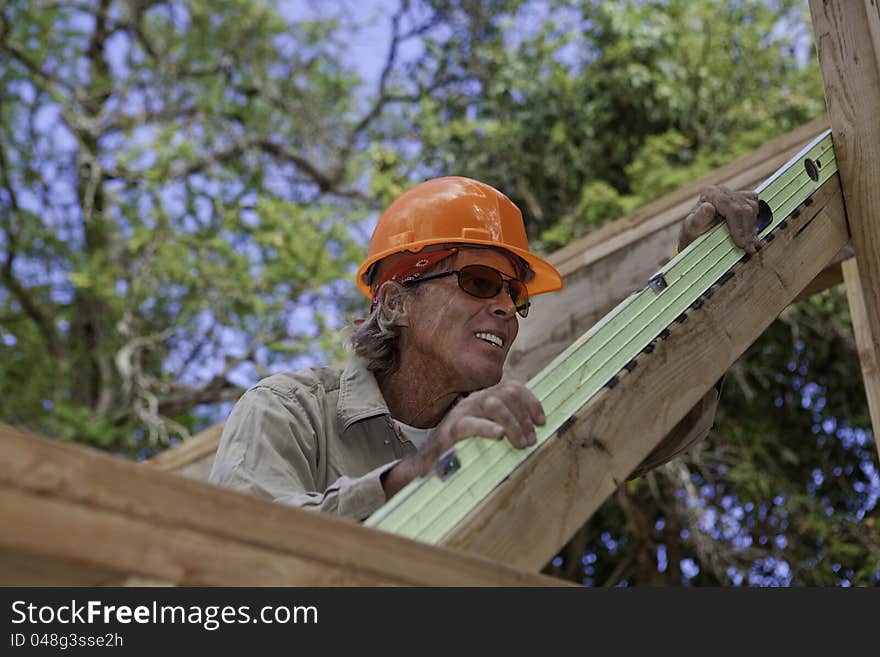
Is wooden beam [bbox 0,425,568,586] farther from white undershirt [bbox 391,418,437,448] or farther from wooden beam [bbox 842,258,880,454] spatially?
wooden beam [bbox 842,258,880,454]

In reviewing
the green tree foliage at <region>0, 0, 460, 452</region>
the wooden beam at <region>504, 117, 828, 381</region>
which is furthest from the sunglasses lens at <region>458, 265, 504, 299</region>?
the green tree foliage at <region>0, 0, 460, 452</region>

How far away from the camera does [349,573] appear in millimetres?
985

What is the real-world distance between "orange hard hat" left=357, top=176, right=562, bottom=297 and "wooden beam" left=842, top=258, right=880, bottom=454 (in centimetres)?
78

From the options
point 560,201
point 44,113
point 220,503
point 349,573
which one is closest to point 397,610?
point 349,573

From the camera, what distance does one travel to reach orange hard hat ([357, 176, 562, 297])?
102 inches

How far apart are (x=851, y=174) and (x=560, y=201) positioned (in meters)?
5.11

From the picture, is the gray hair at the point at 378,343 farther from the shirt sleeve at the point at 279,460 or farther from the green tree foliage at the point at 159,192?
the green tree foliage at the point at 159,192

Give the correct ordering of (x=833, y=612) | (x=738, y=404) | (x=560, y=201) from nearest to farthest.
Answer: (x=833, y=612) < (x=738, y=404) < (x=560, y=201)

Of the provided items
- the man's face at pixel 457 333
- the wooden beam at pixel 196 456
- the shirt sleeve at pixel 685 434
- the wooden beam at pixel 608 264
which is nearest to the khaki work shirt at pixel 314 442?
the man's face at pixel 457 333

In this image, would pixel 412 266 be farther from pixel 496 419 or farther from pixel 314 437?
pixel 496 419

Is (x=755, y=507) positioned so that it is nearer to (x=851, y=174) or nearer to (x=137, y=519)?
(x=851, y=174)

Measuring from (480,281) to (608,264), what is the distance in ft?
1.78

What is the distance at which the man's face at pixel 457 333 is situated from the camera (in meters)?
2.46

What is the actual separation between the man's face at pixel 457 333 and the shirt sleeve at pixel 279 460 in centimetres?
43
